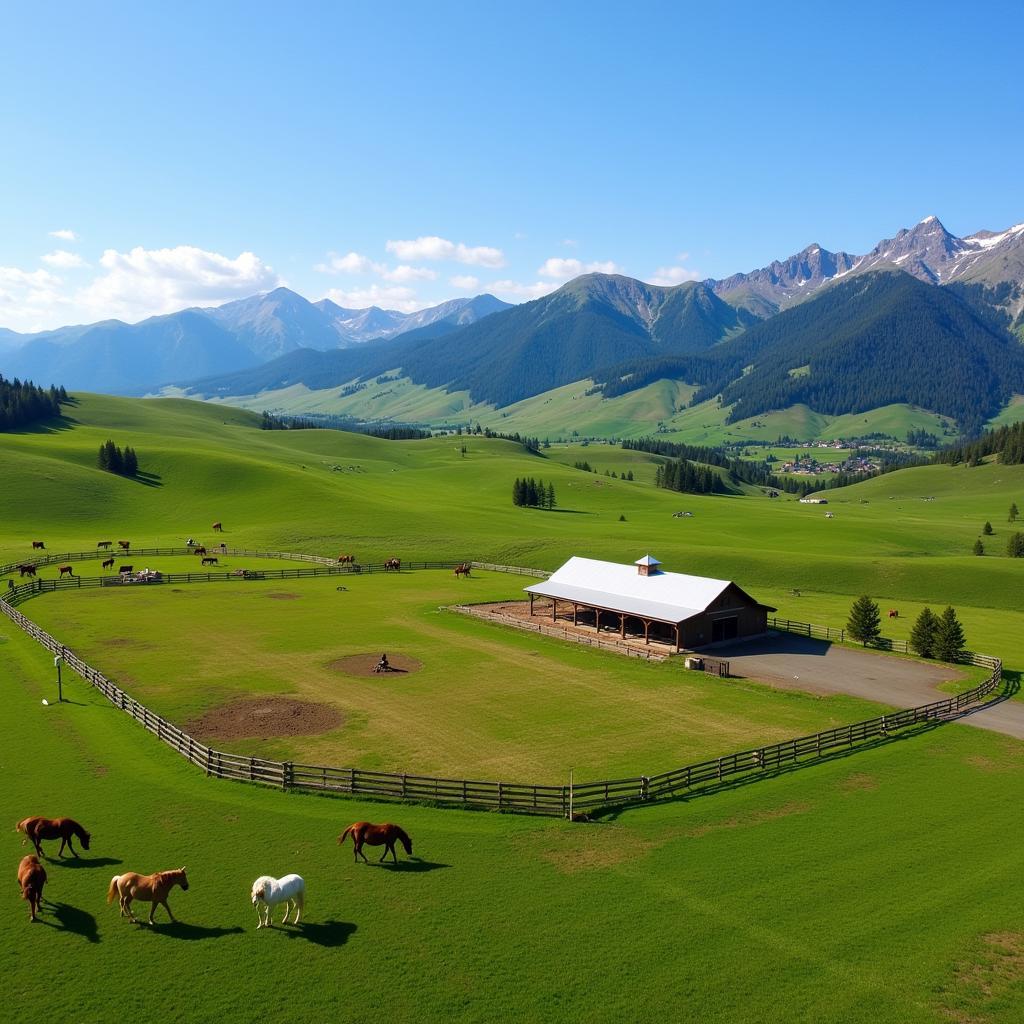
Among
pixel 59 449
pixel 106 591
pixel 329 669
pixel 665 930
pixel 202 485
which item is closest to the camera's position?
pixel 665 930

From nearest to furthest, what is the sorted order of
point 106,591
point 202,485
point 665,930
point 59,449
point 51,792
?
point 665,930 < point 51,792 < point 106,591 < point 202,485 < point 59,449

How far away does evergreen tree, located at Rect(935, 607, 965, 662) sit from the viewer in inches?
2244

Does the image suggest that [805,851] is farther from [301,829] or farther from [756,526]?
[756,526]

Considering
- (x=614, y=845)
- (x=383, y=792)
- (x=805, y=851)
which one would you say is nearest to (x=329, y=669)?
(x=383, y=792)

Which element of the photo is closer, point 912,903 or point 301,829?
point 912,903

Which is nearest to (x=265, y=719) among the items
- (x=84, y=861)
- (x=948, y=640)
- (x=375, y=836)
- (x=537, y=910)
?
(x=84, y=861)

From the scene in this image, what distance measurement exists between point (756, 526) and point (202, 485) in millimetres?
105026

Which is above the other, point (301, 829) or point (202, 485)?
point (202, 485)

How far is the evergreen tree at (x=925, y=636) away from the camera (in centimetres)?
5816

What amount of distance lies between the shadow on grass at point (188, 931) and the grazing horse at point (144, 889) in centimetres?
22

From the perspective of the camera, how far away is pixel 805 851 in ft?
88.8

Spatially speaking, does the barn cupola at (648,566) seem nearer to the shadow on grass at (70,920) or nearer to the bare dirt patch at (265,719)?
the bare dirt patch at (265,719)

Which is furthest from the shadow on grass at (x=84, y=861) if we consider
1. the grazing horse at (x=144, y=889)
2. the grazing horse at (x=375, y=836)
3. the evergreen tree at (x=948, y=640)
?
the evergreen tree at (x=948, y=640)

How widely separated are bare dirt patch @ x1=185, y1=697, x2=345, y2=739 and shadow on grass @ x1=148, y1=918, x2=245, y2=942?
1590 cm
